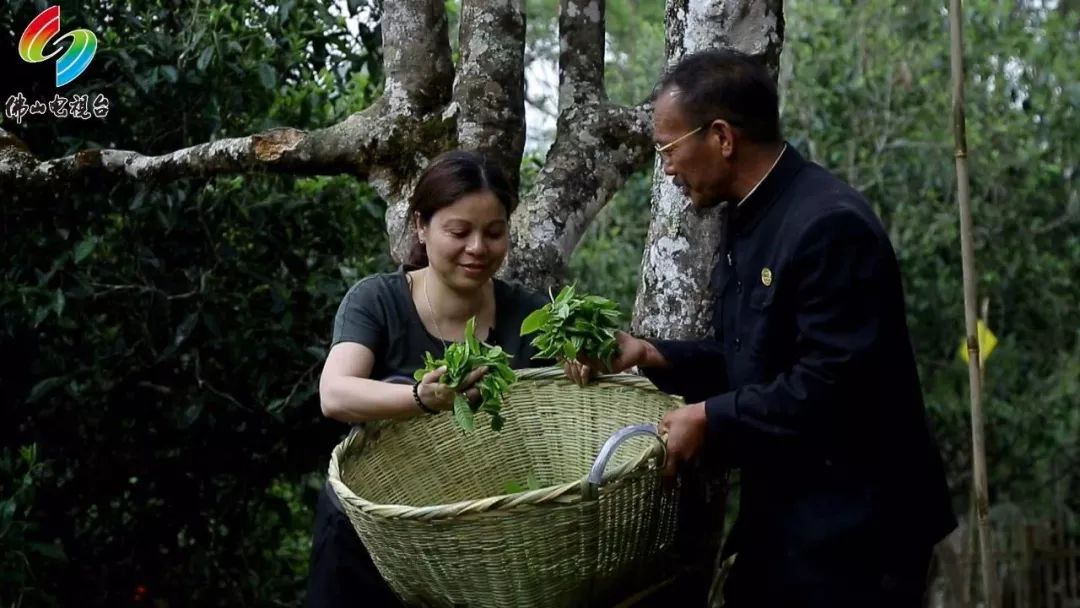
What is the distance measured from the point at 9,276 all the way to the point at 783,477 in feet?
9.49

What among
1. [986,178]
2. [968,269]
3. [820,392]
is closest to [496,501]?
[820,392]

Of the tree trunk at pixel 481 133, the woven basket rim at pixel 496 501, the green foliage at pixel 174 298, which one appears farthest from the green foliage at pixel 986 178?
the woven basket rim at pixel 496 501

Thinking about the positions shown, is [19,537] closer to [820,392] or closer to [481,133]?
[481,133]

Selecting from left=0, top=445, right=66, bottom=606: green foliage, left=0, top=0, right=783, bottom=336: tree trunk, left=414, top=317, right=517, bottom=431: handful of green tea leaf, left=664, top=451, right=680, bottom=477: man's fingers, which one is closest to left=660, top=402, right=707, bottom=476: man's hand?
left=664, top=451, right=680, bottom=477: man's fingers

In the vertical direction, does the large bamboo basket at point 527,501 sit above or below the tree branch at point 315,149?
below

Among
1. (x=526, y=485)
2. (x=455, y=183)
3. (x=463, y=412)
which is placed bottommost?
(x=526, y=485)

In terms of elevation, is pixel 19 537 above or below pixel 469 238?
below

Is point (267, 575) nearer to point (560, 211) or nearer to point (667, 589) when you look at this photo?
point (560, 211)

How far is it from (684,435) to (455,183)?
0.81 m

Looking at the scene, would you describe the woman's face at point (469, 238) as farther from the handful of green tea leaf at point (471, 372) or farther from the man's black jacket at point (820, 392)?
the man's black jacket at point (820, 392)

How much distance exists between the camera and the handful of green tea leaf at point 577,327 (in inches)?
112

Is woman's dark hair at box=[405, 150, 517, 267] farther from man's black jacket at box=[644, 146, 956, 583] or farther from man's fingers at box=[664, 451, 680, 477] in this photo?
man's fingers at box=[664, 451, 680, 477]

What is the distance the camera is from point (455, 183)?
3035mm

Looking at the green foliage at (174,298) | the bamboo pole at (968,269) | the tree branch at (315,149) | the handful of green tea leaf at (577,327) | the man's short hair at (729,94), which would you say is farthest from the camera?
the green foliage at (174,298)
